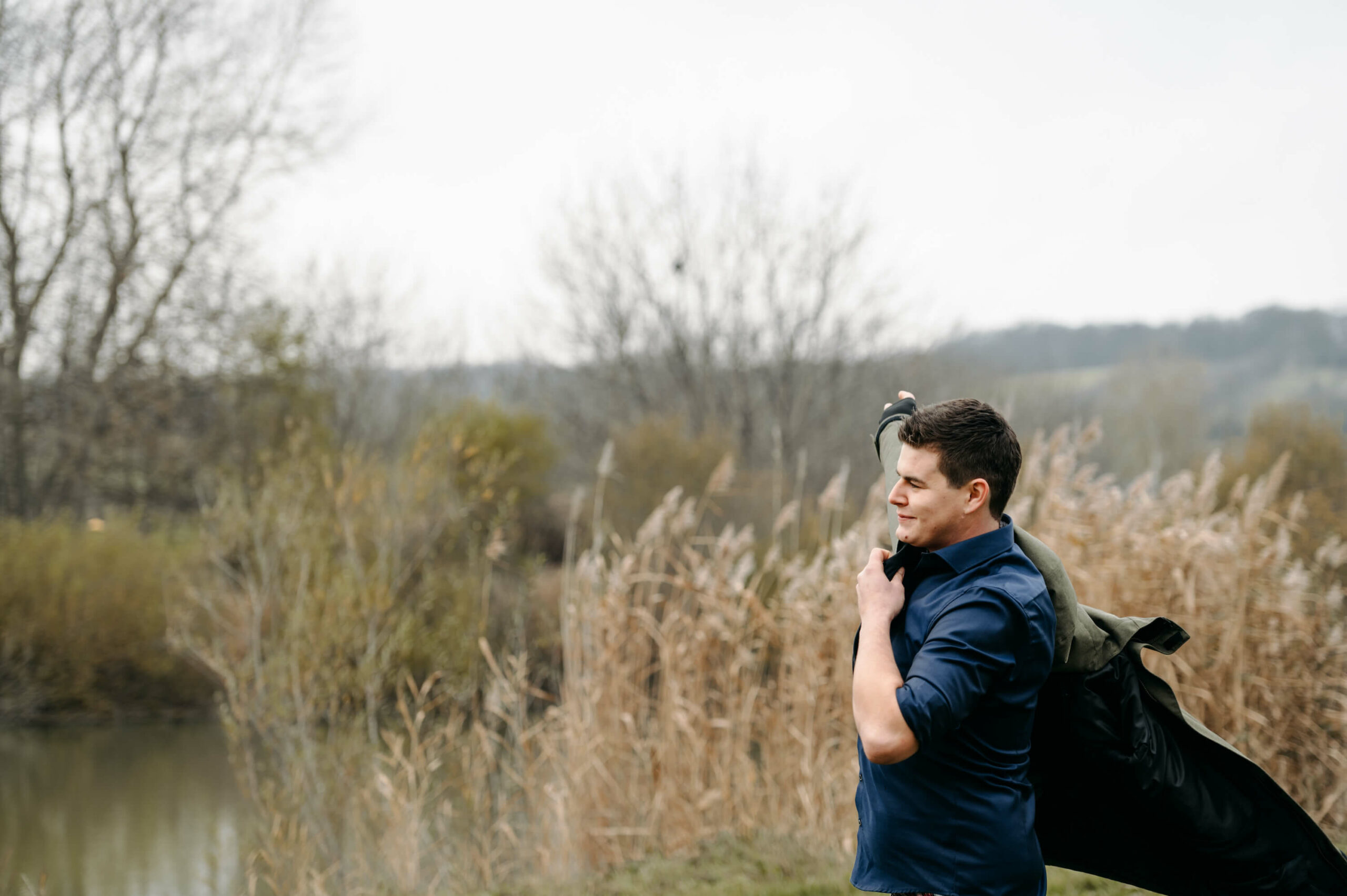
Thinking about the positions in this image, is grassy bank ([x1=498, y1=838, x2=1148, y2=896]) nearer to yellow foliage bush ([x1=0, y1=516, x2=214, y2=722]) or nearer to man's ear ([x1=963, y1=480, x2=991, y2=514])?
man's ear ([x1=963, y1=480, x2=991, y2=514])

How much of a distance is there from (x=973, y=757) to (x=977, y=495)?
0.46 metres

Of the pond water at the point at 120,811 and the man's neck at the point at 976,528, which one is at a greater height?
the man's neck at the point at 976,528

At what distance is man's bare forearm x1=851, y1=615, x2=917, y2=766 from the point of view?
58.7 inches

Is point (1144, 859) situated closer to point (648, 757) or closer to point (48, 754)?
point (648, 757)

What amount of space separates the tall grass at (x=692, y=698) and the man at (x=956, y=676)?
3.18 m

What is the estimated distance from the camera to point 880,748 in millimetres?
1493

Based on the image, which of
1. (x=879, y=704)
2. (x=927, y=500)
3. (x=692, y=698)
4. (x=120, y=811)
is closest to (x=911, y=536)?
(x=927, y=500)

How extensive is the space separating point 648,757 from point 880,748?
11.6 feet

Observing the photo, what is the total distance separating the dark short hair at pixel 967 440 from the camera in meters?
1.66

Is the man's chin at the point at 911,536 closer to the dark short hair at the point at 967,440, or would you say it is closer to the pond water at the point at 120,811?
the dark short hair at the point at 967,440

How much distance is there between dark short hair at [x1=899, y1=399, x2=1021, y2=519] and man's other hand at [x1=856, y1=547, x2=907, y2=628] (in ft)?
0.67

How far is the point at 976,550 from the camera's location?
173cm

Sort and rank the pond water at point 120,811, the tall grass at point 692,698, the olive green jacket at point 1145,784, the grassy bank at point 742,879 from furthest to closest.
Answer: the pond water at point 120,811, the tall grass at point 692,698, the grassy bank at point 742,879, the olive green jacket at point 1145,784

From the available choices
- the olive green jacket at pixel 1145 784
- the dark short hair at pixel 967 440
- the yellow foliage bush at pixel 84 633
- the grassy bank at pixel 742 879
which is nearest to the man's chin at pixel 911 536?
the dark short hair at pixel 967 440
